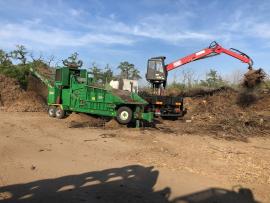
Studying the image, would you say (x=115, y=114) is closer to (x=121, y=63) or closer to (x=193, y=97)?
(x=193, y=97)

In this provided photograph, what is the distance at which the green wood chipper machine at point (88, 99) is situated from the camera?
15.5m

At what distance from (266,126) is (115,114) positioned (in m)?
6.69

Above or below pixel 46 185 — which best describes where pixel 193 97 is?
above

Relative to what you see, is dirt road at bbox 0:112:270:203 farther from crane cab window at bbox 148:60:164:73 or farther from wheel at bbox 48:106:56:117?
crane cab window at bbox 148:60:164:73

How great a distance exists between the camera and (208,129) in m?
15.7

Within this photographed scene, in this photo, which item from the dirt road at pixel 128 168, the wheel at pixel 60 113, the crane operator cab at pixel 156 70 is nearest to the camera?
the dirt road at pixel 128 168

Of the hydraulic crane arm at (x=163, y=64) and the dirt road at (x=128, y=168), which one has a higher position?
the hydraulic crane arm at (x=163, y=64)

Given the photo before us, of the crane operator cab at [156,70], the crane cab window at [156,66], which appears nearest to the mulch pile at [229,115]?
the crane operator cab at [156,70]

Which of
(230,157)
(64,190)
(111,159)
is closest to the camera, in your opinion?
(64,190)

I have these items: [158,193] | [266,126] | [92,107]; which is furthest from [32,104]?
[158,193]

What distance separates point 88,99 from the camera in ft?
54.2

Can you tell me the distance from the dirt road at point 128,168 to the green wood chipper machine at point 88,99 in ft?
7.78

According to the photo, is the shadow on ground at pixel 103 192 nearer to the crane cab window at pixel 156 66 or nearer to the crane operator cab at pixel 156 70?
the crane operator cab at pixel 156 70

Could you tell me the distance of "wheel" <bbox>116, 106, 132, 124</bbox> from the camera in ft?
50.4
